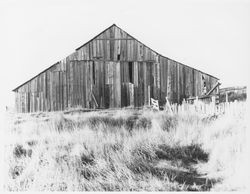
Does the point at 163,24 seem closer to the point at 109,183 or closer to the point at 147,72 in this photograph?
the point at 147,72

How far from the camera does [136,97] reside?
539cm

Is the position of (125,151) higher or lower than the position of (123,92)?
lower

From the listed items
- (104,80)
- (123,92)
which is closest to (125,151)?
(123,92)

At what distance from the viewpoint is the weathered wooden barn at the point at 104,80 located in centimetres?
536

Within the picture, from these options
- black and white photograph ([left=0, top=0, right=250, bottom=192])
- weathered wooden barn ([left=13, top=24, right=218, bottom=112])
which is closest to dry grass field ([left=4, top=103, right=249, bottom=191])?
black and white photograph ([left=0, top=0, right=250, bottom=192])

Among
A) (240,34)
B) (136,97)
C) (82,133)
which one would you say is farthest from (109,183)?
(240,34)

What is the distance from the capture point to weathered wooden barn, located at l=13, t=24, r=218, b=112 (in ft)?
17.6

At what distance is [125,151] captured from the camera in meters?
5.29

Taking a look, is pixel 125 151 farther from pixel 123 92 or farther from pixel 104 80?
pixel 104 80

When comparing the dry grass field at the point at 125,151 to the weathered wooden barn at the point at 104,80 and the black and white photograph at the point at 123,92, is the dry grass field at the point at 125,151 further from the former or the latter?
the weathered wooden barn at the point at 104,80

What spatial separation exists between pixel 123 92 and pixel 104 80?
30 centimetres

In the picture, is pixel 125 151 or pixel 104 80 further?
pixel 104 80

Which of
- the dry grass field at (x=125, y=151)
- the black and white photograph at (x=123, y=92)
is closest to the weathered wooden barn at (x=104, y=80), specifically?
the black and white photograph at (x=123, y=92)

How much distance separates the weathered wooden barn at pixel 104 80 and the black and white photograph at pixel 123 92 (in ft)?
0.04
